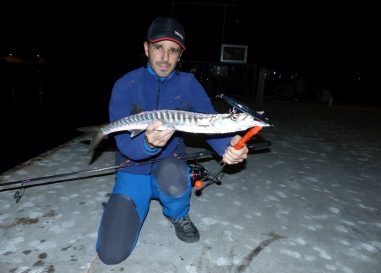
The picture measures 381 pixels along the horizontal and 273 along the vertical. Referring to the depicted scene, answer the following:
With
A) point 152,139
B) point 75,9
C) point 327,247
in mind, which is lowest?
point 327,247

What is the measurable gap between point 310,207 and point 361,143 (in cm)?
408

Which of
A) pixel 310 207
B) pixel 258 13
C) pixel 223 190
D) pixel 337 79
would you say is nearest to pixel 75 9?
pixel 223 190

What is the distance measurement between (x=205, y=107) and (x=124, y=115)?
944 millimetres

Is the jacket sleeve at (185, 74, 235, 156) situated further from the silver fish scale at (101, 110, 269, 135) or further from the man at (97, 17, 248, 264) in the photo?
the silver fish scale at (101, 110, 269, 135)

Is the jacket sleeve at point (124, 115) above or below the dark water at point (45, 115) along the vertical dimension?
above

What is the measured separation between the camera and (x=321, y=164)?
5008 mm

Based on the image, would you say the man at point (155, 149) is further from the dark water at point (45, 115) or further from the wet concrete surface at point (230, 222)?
the dark water at point (45, 115)

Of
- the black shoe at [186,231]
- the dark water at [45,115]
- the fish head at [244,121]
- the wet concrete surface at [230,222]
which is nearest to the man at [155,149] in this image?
the black shoe at [186,231]

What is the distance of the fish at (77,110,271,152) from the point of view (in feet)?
7.14

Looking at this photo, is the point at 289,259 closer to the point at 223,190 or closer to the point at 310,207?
the point at 310,207

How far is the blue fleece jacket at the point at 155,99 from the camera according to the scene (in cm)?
293

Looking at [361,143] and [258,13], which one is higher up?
[258,13]

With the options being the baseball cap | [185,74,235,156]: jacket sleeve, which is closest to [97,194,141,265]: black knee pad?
[185,74,235,156]: jacket sleeve

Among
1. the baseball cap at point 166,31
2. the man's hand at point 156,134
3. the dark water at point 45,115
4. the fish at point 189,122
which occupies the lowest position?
the dark water at point 45,115
